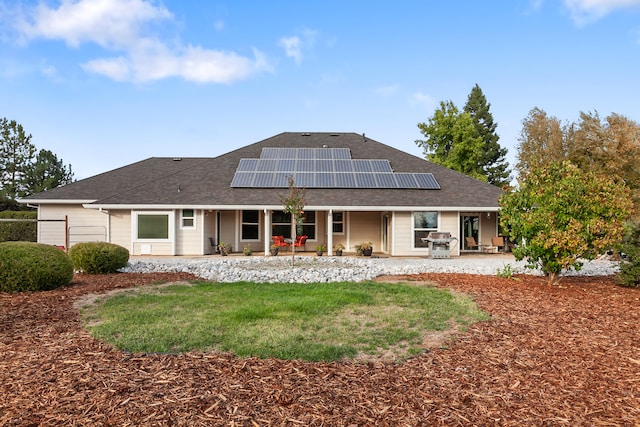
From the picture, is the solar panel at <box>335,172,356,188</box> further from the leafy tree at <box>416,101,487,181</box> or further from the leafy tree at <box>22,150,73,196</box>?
the leafy tree at <box>22,150,73,196</box>

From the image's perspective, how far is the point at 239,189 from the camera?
18.8 metres

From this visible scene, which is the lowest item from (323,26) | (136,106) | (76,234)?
(76,234)

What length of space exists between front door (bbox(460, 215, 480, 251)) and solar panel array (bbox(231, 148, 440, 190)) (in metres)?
3.06

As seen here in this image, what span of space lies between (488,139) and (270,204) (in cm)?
3658

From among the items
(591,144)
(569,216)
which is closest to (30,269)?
(569,216)

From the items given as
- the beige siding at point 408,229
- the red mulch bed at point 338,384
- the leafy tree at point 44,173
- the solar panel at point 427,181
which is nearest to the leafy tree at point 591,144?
the solar panel at point 427,181

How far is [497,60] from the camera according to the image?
1380 cm

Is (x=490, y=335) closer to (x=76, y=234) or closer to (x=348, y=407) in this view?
(x=348, y=407)

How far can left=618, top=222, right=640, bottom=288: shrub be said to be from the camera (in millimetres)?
9516

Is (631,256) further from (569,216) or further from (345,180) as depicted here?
(345,180)

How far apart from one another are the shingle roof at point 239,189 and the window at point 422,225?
64cm

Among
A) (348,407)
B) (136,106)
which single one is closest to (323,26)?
(136,106)

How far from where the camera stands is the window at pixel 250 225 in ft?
66.4

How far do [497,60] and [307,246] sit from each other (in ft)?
37.3
